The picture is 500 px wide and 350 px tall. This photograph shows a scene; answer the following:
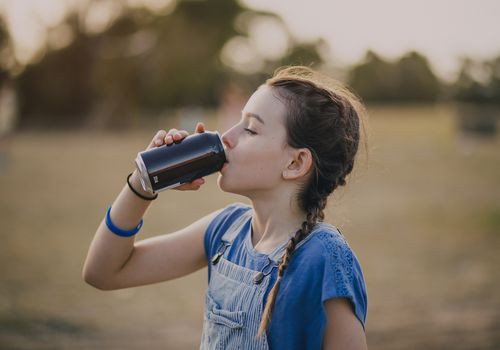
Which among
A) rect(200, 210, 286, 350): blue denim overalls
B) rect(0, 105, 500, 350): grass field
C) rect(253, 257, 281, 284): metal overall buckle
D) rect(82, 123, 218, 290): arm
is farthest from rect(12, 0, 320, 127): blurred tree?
rect(253, 257, 281, 284): metal overall buckle

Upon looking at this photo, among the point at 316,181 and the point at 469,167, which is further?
the point at 469,167

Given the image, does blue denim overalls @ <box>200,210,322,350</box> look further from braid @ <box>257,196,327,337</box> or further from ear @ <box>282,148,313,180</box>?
ear @ <box>282,148,313,180</box>

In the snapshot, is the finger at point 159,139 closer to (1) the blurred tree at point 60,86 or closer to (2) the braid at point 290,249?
(2) the braid at point 290,249

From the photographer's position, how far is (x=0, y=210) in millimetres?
9547

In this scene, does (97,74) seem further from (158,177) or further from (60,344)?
(158,177)

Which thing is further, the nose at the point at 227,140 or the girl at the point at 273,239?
the nose at the point at 227,140

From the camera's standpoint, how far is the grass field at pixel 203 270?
4523 mm

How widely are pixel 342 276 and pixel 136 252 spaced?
89cm

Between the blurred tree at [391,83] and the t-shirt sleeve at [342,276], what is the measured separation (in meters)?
38.5

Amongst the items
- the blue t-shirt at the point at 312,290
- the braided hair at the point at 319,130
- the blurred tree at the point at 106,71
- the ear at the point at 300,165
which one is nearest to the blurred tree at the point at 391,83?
the blurred tree at the point at 106,71

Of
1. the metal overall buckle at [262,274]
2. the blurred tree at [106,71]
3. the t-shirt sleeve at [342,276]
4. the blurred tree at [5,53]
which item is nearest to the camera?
the t-shirt sleeve at [342,276]

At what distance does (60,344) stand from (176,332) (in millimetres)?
930

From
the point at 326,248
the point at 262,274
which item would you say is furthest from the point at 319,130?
the point at 262,274

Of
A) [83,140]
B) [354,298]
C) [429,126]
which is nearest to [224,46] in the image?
[429,126]
